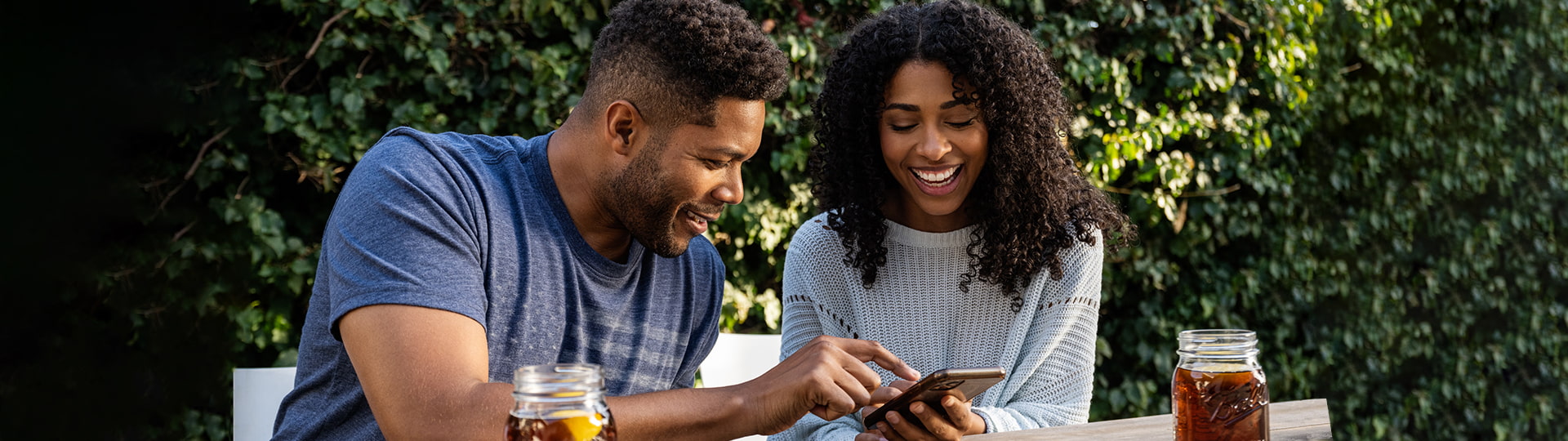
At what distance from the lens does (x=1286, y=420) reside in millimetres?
1883

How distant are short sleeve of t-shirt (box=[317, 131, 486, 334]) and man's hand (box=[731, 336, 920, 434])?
0.43 metres

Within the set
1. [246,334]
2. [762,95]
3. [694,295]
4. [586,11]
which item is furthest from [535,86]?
[762,95]

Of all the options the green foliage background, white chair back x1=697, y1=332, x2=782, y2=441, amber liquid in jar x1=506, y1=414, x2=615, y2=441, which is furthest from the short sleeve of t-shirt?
the green foliage background

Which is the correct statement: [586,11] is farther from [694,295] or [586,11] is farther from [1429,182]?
[1429,182]

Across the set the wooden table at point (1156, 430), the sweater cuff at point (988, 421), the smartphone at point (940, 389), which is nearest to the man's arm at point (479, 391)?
the smartphone at point (940, 389)

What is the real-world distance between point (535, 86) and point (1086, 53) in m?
2.05

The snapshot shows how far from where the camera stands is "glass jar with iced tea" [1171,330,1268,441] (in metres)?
1.43

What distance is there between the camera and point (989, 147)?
8.70 feet

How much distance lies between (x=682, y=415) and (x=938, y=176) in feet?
3.70

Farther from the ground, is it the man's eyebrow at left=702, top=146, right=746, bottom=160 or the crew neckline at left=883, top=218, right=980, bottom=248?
the man's eyebrow at left=702, top=146, right=746, bottom=160

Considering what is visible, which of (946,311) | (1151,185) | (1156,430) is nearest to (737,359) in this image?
(946,311)

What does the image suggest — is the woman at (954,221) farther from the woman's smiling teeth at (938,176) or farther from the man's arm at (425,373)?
the man's arm at (425,373)

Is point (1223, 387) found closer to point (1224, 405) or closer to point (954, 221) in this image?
point (1224, 405)

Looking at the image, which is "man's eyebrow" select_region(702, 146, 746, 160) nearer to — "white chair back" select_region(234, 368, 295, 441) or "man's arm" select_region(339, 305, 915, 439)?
"man's arm" select_region(339, 305, 915, 439)
